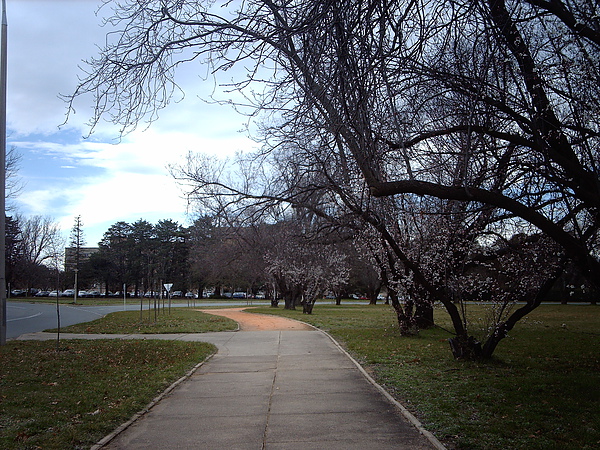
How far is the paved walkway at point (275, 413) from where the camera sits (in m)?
5.88

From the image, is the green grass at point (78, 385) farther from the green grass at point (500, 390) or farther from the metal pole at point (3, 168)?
the green grass at point (500, 390)

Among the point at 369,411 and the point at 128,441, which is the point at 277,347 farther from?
the point at 128,441

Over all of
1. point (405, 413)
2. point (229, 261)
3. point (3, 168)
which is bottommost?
point (405, 413)

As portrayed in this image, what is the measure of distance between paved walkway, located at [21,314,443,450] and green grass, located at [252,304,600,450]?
0.50 m

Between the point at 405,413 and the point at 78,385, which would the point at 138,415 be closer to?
the point at 78,385

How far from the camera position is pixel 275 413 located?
7230mm

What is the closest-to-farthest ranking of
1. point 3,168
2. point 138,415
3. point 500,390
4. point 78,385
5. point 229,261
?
1. point 138,415
2. point 500,390
3. point 78,385
4. point 3,168
5. point 229,261

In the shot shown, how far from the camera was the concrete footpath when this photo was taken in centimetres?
588

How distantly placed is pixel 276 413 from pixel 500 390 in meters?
3.67

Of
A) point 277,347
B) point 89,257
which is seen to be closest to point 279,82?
point 277,347

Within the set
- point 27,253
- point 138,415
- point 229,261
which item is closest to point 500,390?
point 138,415

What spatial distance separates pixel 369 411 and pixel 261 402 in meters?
1.62

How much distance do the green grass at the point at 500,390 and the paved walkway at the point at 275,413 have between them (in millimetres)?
497

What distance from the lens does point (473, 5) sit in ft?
20.9
